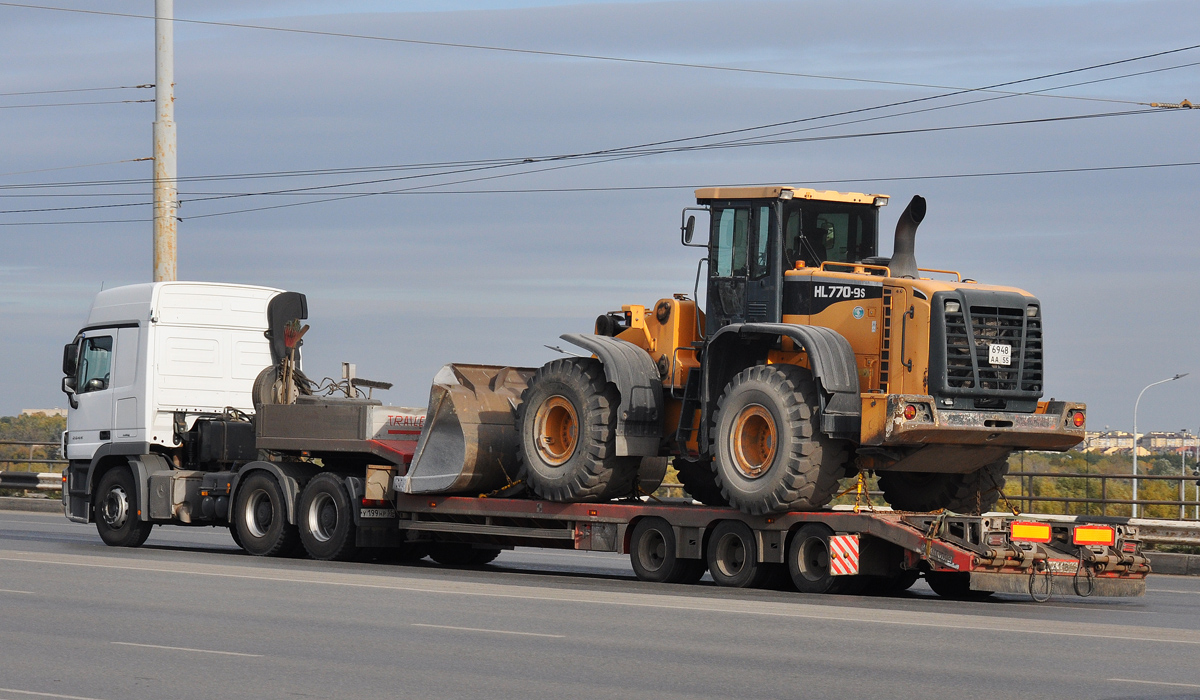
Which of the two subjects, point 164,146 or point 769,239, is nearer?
point 769,239

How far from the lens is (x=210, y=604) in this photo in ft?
47.5

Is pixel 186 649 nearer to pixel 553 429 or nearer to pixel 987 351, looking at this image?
pixel 553 429

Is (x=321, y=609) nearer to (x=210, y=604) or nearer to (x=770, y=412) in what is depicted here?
(x=210, y=604)

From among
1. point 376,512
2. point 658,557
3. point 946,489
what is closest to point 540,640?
point 658,557

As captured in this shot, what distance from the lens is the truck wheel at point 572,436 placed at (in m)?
18.1

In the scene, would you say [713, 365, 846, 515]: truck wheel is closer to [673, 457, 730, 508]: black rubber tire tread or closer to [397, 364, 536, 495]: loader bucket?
[673, 457, 730, 508]: black rubber tire tread

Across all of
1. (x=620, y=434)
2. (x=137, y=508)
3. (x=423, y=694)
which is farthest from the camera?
(x=137, y=508)

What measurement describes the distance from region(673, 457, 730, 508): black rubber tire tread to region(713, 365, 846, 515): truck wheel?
2751mm

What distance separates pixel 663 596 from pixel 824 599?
154 centimetres

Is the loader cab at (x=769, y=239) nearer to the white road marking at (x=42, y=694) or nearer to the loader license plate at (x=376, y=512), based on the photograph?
the loader license plate at (x=376, y=512)

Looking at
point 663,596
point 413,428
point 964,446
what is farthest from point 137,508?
point 964,446

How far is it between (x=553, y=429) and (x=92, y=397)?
8.20m

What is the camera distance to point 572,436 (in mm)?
18641

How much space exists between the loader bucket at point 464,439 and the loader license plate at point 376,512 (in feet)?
2.43
